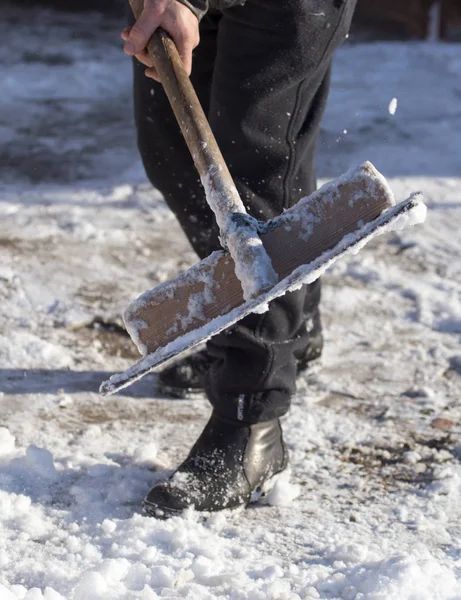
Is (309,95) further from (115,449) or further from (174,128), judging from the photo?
(115,449)

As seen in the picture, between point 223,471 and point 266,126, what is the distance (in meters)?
0.79

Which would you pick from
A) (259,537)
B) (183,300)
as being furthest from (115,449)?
(183,300)

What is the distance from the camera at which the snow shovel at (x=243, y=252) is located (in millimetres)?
1706

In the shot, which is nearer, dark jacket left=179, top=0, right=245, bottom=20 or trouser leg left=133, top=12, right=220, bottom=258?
dark jacket left=179, top=0, right=245, bottom=20

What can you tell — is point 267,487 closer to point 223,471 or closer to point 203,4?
point 223,471

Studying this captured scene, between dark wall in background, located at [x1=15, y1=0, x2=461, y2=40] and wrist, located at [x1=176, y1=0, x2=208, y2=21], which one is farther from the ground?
wrist, located at [x1=176, y1=0, x2=208, y2=21]

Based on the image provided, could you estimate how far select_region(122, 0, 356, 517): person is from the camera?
7.00 feet

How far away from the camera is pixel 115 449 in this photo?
2.42 metres

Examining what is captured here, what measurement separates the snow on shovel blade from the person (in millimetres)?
363

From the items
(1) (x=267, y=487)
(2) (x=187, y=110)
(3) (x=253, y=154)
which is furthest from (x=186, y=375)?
(2) (x=187, y=110)

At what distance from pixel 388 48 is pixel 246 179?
519 centimetres

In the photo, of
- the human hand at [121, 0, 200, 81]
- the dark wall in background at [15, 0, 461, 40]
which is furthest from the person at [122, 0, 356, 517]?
the dark wall in background at [15, 0, 461, 40]

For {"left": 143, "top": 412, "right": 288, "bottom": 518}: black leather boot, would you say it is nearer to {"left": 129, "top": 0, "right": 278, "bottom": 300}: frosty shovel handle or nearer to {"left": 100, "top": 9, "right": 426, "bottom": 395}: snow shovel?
{"left": 100, "top": 9, "right": 426, "bottom": 395}: snow shovel

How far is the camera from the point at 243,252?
1761mm
